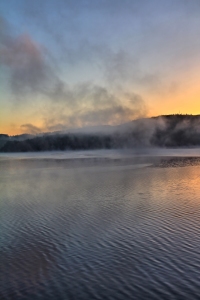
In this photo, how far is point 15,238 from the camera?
49.3 feet

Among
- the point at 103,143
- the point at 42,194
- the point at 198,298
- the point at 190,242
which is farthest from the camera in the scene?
the point at 103,143

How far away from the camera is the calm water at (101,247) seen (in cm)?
985

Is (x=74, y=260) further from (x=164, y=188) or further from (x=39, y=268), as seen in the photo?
(x=164, y=188)

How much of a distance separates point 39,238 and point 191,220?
8.34 meters

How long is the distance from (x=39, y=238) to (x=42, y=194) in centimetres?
1293

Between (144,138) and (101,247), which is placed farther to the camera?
(144,138)

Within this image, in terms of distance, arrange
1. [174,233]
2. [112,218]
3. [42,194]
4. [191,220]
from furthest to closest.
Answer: [42,194], [112,218], [191,220], [174,233]

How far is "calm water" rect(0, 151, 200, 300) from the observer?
9.85m

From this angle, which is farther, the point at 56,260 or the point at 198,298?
the point at 56,260

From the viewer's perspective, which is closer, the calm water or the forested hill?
the calm water

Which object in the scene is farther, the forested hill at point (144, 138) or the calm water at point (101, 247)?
the forested hill at point (144, 138)

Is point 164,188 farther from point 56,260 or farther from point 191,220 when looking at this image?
point 56,260

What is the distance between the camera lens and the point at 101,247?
13.3m

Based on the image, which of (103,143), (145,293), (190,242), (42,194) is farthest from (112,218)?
(103,143)
